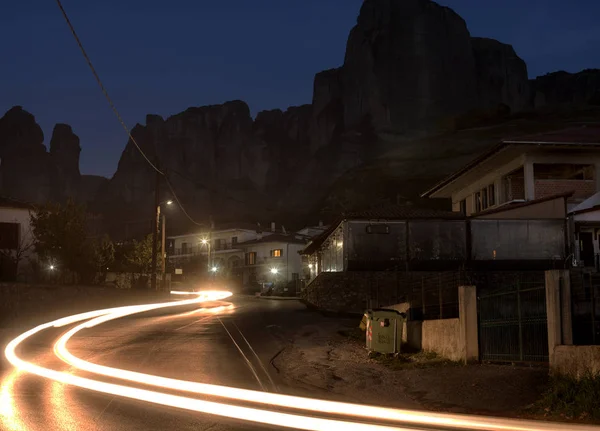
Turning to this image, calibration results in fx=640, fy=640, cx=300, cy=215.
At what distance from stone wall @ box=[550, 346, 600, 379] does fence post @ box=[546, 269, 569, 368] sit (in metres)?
0.18

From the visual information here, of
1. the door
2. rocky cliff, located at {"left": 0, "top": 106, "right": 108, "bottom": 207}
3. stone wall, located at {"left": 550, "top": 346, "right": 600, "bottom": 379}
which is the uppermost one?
rocky cliff, located at {"left": 0, "top": 106, "right": 108, "bottom": 207}

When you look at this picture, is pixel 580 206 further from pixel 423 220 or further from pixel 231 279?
pixel 231 279

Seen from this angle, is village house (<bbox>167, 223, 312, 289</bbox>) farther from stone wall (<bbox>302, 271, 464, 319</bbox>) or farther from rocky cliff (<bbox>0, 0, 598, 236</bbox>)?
stone wall (<bbox>302, 271, 464, 319</bbox>)

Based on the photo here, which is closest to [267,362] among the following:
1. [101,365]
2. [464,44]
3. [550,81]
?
[101,365]

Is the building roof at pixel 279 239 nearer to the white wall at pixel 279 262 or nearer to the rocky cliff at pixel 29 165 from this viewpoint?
the white wall at pixel 279 262

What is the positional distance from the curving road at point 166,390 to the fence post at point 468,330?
395 centimetres

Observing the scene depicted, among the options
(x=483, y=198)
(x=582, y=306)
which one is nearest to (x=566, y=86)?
(x=483, y=198)

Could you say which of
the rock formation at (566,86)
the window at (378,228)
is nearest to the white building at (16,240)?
the window at (378,228)

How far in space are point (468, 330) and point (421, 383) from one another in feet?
6.12

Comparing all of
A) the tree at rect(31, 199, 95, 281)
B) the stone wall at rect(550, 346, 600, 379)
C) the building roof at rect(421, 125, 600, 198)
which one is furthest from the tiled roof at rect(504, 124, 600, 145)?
the tree at rect(31, 199, 95, 281)

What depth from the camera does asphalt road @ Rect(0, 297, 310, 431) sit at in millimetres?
8312

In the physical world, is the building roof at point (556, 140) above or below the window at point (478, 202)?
above

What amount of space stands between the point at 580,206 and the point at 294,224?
8130 centimetres

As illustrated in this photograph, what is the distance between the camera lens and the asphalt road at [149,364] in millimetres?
8312
